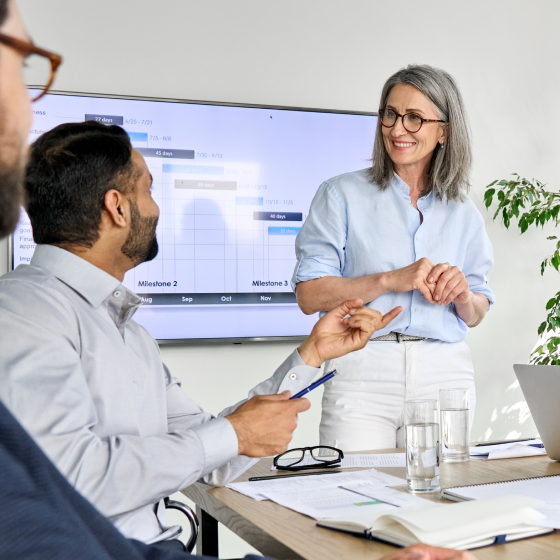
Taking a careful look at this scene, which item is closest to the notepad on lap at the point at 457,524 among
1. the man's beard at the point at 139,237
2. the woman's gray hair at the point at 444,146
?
the man's beard at the point at 139,237

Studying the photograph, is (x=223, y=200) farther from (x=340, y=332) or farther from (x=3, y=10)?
(x=3, y=10)

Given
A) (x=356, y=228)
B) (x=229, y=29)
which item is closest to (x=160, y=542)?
(x=356, y=228)

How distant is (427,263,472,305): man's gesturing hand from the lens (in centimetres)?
195

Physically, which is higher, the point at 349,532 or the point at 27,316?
the point at 27,316

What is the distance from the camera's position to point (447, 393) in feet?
5.26

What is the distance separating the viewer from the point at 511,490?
127 centimetres

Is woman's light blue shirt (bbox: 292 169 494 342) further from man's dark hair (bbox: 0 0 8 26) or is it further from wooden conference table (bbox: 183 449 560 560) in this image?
man's dark hair (bbox: 0 0 8 26)

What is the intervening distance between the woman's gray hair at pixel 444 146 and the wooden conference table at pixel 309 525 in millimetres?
924

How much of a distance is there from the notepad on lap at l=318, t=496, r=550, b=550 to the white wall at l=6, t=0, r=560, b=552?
7.38ft

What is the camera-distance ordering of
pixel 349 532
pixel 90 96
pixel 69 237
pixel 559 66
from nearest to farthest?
pixel 349 532 < pixel 69 237 < pixel 90 96 < pixel 559 66

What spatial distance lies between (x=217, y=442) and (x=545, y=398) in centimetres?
72

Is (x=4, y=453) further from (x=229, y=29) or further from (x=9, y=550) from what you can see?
(x=229, y=29)

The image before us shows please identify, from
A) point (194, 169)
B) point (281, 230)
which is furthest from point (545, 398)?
point (194, 169)

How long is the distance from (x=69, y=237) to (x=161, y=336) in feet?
5.55
